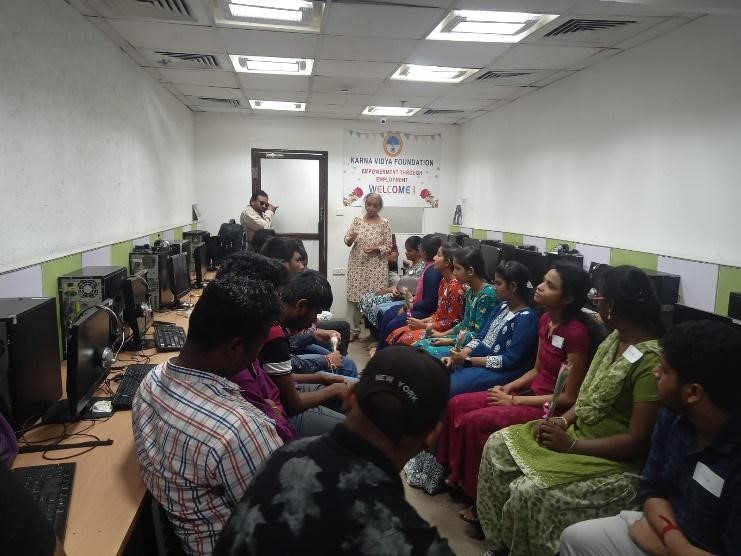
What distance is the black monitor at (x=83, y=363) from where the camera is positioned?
4.93 feet

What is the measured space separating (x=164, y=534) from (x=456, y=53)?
3327 millimetres

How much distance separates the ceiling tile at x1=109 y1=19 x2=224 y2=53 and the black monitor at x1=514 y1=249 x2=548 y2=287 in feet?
8.67

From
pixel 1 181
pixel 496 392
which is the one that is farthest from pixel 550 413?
pixel 1 181

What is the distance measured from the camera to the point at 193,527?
3.74 feet

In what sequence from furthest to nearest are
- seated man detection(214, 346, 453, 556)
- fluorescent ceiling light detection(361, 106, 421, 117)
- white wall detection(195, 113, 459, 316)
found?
white wall detection(195, 113, 459, 316) < fluorescent ceiling light detection(361, 106, 421, 117) < seated man detection(214, 346, 453, 556)

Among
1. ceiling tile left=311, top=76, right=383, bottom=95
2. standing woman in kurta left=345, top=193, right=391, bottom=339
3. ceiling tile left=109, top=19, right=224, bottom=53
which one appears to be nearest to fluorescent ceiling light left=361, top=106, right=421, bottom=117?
ceiling tile left=311, top=76, right=383, bottom=95

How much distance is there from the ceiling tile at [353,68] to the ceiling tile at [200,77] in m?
0.84

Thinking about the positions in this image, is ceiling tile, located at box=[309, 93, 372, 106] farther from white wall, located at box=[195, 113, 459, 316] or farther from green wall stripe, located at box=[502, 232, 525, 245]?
green wall stripe, located at box=[502, 232, 525, 245]

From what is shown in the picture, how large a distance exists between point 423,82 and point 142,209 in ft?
8.61

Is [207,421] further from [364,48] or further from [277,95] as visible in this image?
[277,95]

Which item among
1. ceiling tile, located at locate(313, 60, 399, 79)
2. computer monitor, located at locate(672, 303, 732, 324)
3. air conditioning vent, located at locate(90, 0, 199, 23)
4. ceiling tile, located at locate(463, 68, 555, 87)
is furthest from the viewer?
ceiling tile, located at locate(463, 68, 555, 87)

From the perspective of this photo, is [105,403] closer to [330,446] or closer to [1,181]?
[1,181]

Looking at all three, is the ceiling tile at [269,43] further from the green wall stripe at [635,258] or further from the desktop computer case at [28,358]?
the green wall stripe at [635,258]

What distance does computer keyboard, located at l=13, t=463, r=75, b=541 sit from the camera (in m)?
1.13
